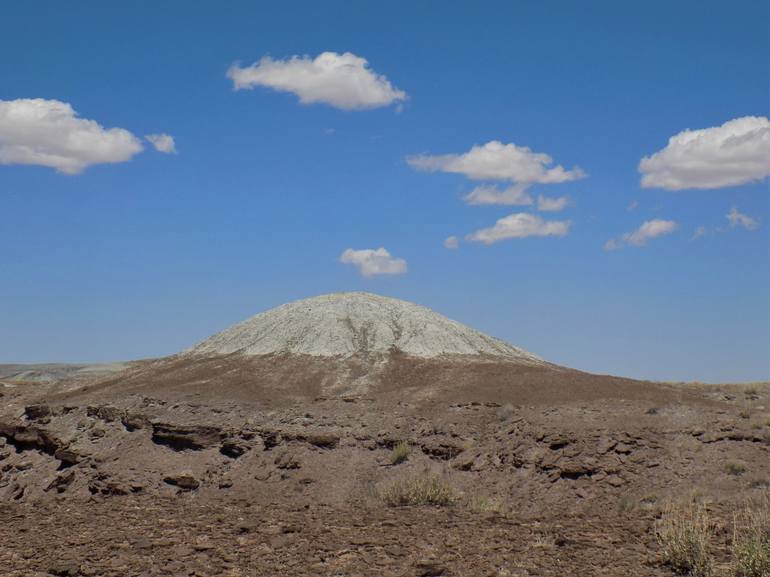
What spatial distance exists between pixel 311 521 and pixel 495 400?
16041mm

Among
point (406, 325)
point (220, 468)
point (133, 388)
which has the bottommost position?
point (220, 468)

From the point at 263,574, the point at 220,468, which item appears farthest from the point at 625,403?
the point at 263,574

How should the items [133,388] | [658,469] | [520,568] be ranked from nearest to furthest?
1. [520,568]
2. [658,469]
3. [133,388]

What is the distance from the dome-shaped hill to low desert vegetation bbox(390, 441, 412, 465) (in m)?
14.5

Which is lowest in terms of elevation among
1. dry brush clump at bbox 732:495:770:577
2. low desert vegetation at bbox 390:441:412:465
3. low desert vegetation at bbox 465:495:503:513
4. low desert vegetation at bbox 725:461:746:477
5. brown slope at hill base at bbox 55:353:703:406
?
low desert vegetation at bbox 465:495:503:513

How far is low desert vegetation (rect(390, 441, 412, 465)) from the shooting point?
2377cm

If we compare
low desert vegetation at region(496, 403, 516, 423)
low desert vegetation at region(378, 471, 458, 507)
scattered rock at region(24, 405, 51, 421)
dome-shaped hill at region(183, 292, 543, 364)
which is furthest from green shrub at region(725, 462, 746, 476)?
scattered rock at region(24, 405, 51, 421)

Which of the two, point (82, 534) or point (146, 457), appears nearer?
point (82, 534)

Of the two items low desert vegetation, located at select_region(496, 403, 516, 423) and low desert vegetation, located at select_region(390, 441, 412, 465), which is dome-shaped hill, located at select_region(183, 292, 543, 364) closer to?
low desert vegetation, located at select_region(496, 403, 516, 423)

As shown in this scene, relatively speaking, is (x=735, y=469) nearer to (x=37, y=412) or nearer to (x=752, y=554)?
(x=752, y=554)

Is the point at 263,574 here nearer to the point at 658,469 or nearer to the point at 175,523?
the point at 175,523

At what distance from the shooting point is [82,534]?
14.0 meters

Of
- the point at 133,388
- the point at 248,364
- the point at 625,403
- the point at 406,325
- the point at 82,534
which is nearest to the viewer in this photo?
the point at 82,534

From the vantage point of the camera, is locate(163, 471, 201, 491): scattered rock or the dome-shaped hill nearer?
locate(163, 471, 201, 491): scattered rock
